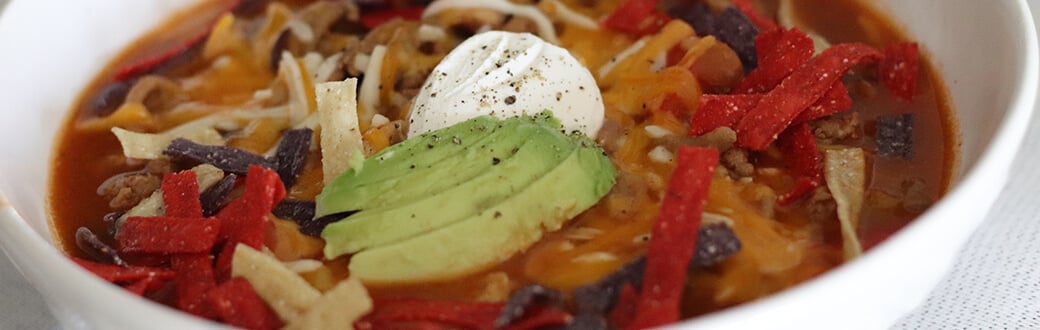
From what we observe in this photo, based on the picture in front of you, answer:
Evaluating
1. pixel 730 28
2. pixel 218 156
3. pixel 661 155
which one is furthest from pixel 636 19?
pixel 218 156

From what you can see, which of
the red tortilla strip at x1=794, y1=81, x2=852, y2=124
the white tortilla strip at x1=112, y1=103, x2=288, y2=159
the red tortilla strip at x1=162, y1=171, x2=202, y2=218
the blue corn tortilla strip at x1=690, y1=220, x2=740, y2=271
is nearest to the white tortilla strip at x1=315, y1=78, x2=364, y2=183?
the red tortilla strip at x1=162, y1=171, x2=202, y2=218

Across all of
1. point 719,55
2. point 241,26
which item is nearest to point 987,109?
point 719,55

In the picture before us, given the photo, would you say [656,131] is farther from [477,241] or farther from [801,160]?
[477,241]

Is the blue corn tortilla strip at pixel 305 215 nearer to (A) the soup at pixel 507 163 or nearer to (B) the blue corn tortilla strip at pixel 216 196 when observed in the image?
(A) the soup at pixel 507 163

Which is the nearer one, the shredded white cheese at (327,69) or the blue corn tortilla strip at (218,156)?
the blue corn tortilla strip at (218,156)

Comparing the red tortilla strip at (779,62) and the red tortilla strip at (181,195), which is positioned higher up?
the red tortilla strip at (779,62)

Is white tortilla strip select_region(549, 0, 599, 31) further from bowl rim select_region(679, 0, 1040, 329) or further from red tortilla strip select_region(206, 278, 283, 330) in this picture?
red tortilla strip select_region(206, 278, 283, 330)

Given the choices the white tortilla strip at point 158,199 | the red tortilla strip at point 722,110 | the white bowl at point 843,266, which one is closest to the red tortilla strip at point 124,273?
the white bowl at point 843,266

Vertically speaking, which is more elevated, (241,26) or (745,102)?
(745,102)

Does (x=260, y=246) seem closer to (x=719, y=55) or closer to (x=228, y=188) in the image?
(x=228, y=188)
